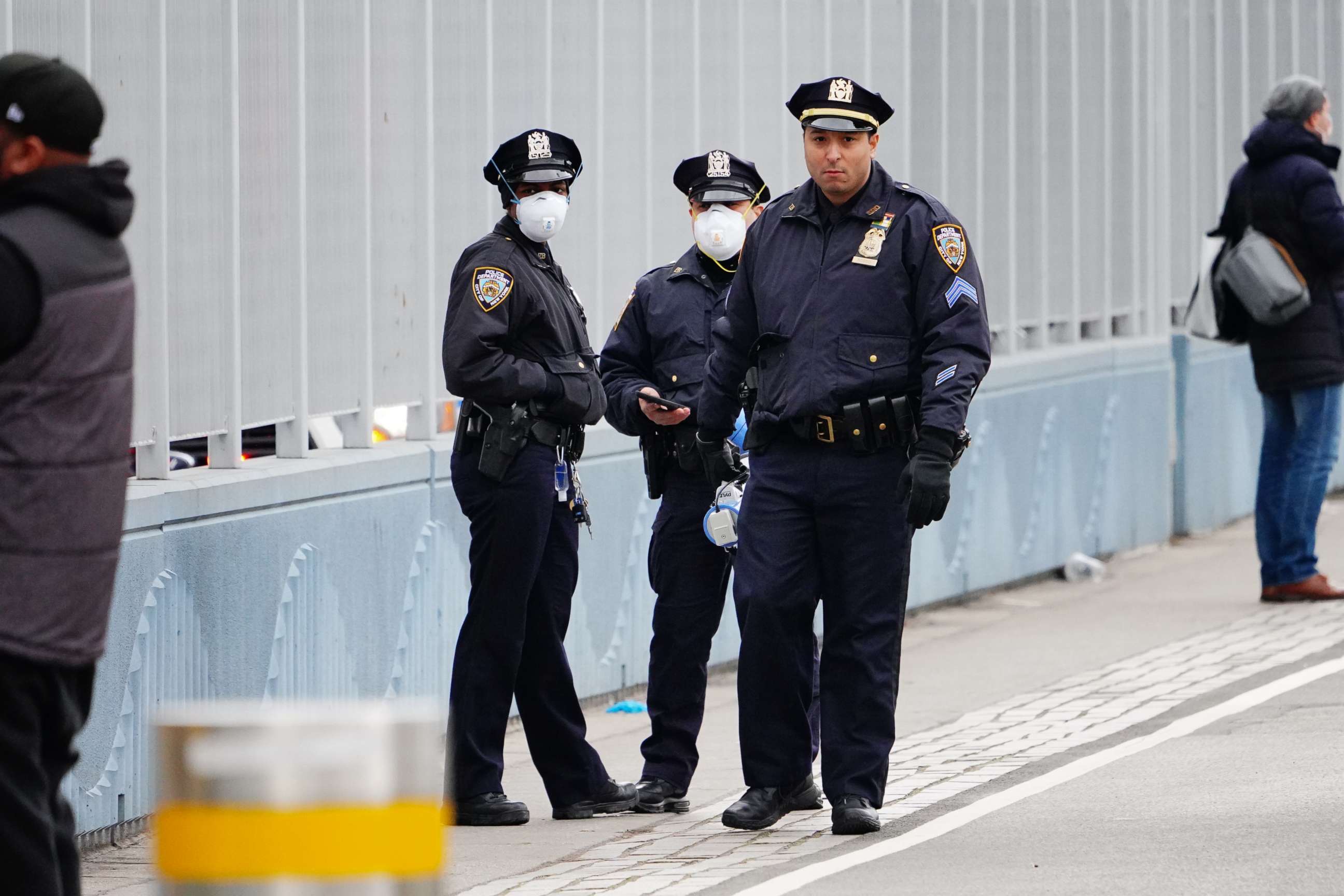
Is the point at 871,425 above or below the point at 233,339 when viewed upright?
below

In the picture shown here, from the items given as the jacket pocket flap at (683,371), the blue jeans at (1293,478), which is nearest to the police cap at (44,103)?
the jacket pocket flap at (683,371)

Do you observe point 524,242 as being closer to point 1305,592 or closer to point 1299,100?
point 1299,100

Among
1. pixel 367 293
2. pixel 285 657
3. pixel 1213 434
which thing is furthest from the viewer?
pixel 1213 434

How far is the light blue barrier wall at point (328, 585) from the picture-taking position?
25.9 ft

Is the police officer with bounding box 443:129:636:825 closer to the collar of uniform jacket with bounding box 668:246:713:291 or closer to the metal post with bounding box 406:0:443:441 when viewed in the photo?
the collar of uniform jacket with bounding box 668:246:713:291

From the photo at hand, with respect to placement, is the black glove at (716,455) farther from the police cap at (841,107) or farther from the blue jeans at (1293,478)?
the blue jeans at (1293,478)

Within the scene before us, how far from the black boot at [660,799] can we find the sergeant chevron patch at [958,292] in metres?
1.90

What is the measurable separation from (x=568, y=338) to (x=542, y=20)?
9.92ft

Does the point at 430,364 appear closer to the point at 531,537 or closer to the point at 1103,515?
the point at 531,537

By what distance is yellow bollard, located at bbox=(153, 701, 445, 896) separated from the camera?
366cm

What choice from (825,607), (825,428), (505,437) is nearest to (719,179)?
(505,437)

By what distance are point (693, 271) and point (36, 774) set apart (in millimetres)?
4400

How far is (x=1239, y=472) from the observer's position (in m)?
17.2

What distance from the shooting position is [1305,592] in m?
12.8
